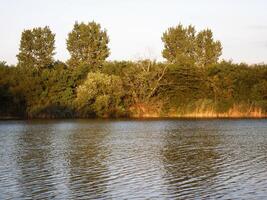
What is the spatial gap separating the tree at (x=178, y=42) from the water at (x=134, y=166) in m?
47.7

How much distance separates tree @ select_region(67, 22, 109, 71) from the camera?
76000mm

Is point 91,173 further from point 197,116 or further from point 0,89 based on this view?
point 0,89

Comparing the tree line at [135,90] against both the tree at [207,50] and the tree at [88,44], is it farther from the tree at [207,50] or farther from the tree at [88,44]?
the tree at [207,50]

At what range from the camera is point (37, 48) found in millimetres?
72500

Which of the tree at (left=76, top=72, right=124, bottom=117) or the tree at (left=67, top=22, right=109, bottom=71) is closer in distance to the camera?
the tree at (left=76, top=72, right=124, bottom=117)

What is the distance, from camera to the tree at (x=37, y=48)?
71.1m

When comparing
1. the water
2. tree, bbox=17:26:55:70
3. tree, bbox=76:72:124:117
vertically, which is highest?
tree, bbox=17:26:55:70

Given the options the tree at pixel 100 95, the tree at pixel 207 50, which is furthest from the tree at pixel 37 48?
the tree at pixel 207 50

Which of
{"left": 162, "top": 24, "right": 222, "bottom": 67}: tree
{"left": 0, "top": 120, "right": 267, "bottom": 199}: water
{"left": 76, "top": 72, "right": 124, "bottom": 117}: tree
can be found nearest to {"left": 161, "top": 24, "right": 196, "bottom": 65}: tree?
{"left": 162, "top": 24, "right": 222, "bottom": 67}: tree

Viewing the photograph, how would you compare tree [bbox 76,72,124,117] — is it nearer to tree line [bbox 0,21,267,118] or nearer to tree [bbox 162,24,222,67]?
tree line [bbox 0,21,267,118]

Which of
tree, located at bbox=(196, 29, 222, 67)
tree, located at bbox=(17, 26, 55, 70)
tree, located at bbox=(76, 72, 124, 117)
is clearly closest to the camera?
tree, located at bbox=(76, 72, 124, 117)

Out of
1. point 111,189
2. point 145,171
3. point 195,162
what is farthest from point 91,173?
point 195,162

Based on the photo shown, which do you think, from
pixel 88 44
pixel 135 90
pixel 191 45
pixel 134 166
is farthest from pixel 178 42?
pixel 134 166

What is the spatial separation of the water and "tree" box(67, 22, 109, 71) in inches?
1685
